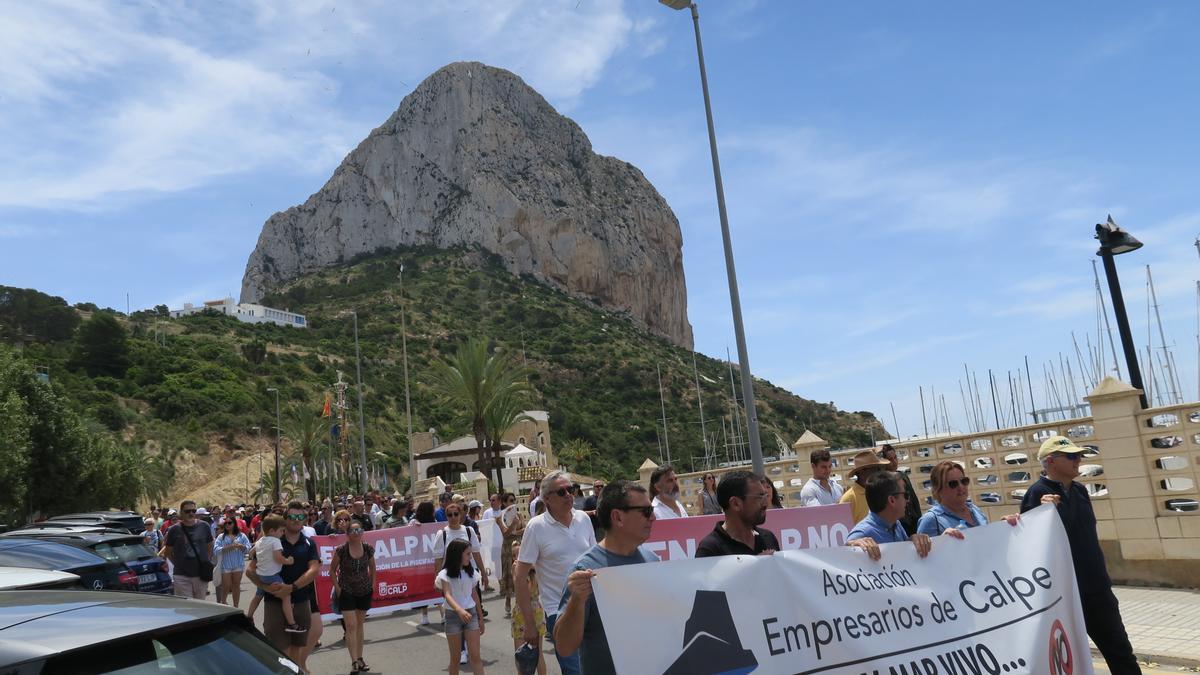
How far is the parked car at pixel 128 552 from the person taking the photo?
1148 centimetres

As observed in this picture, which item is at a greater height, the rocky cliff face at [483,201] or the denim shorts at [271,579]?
the rocky cliff face at [483,201]

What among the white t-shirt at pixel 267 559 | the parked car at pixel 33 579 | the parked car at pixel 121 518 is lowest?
the white t-shirt at pixel 267 559

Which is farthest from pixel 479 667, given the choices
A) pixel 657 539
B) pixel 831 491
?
pixel 831 491

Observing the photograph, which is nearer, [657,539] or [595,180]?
[657,539]

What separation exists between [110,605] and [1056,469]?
5265 millimetres

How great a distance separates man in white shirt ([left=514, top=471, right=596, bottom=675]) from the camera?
5.69 metres

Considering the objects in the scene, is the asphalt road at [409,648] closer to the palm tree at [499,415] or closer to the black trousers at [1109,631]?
the black trousers at [1109,631]

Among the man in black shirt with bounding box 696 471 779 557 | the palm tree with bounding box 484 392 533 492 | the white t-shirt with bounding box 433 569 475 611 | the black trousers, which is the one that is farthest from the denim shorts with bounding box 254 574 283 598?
the palm tree with bounding box 484 392 533 492

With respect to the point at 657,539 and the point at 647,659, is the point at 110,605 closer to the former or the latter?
the point at 647,659

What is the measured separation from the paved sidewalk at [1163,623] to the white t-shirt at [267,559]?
7905mm

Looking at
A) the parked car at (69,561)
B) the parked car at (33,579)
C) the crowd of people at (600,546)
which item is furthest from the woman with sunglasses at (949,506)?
the parked car at (69,561)

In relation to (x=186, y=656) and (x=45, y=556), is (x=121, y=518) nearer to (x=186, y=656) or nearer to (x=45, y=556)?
(x=45, y=556)

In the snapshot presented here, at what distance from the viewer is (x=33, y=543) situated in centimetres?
1087

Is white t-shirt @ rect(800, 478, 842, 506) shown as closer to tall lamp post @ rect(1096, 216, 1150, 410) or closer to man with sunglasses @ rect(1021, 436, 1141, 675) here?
man with sunglasses @ rect(1021, 436, 1141, 675)
